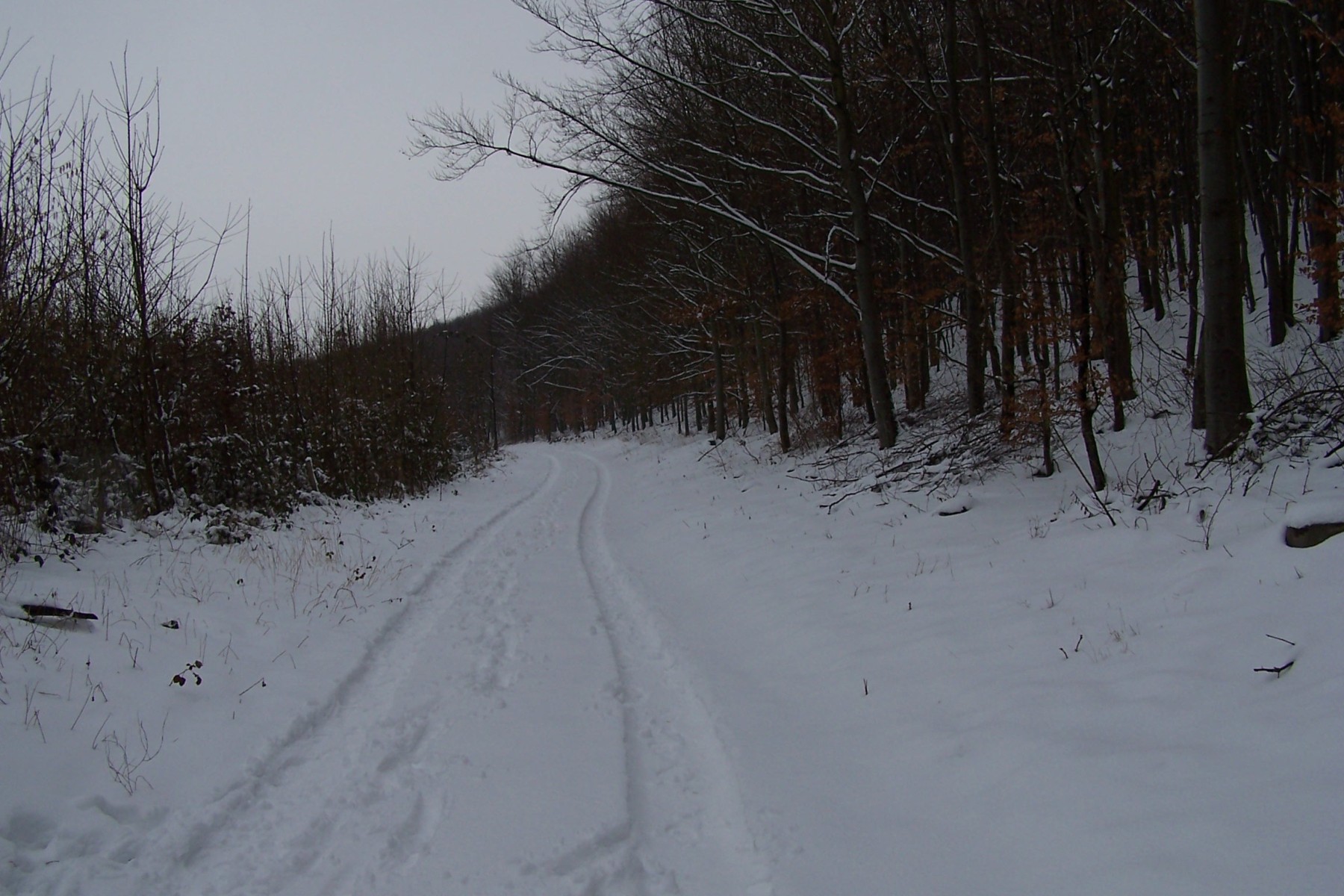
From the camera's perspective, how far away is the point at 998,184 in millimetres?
10422

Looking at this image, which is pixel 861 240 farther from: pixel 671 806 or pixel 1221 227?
pixel 671 806

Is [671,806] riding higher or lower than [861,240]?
lower

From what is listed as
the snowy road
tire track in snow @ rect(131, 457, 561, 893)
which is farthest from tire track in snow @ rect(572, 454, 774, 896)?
tire track in snow @ rect(131, 457, 561, 893)

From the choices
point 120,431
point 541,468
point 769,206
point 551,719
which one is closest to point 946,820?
point 551,719

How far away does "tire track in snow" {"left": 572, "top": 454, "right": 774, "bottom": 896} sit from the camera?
315cm

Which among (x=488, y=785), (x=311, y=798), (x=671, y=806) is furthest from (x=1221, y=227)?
(x=311, y=798)

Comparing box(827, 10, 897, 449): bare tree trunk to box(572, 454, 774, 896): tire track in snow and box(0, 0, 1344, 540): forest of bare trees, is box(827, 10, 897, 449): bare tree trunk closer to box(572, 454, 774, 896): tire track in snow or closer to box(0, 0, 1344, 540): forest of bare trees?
box(0, 0, 1344, 540): forest of bare trees

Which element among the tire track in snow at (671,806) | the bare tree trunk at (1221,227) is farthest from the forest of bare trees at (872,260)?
the tire track in snow at (671,806)

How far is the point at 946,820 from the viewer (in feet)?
11.0

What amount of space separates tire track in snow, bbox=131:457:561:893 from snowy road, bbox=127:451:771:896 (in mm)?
11

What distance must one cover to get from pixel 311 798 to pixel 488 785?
96 cm

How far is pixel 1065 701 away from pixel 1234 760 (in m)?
0.95

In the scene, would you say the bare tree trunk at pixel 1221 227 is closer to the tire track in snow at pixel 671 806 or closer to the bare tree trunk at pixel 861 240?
the bare tree trunk at pixel 861 240

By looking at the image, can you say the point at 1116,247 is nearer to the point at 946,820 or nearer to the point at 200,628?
Answer: the point at 946,820
